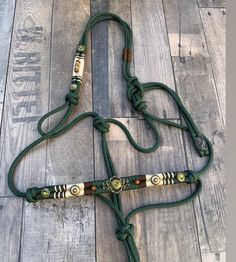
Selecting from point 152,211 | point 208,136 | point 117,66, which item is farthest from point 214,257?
point 117,66

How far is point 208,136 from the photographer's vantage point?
985mm

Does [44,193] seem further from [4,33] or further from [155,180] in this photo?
[4,33]

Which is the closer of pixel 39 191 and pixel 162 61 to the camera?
pixel 39 191

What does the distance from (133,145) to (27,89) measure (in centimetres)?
30

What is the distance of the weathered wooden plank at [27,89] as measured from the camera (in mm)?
928

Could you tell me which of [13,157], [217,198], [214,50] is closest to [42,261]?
[13,157]

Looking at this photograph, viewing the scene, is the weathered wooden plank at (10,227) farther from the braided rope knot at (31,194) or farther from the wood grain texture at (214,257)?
the wood grain texture at (214,257)

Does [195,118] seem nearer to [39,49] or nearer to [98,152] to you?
[98,152]

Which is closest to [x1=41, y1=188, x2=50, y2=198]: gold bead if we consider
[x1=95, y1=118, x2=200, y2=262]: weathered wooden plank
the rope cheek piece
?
the rope cheek piece

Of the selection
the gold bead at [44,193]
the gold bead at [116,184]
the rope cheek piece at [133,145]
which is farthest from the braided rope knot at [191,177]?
the gold bead at [44,193]

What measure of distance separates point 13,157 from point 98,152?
19 cm

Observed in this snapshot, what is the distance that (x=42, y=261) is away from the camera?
0.83m

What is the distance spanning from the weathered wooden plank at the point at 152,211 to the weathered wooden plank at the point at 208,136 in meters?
0.03

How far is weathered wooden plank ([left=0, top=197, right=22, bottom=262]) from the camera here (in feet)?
2.75
